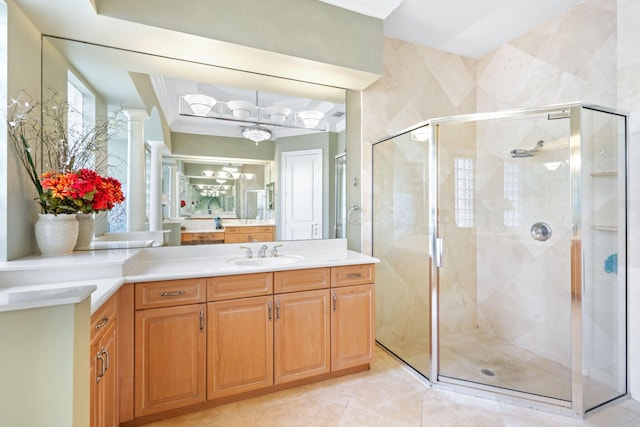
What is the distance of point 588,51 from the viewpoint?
2340 millimetres

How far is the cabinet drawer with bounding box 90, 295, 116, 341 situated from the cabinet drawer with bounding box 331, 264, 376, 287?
1.31 meters

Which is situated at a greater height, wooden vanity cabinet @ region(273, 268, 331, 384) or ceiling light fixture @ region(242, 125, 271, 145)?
ceiling light fixture @ region(242, 125, 271, 145)

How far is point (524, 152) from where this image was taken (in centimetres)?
257

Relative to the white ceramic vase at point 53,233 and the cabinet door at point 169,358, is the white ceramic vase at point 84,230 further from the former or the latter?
the cabinet door at point 169,358

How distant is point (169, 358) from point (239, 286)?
54 cm

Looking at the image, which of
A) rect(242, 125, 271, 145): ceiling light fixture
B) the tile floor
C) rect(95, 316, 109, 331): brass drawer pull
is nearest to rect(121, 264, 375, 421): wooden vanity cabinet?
the tile floor

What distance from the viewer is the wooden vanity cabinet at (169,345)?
166 cm

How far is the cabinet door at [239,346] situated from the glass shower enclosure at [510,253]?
1223 mm

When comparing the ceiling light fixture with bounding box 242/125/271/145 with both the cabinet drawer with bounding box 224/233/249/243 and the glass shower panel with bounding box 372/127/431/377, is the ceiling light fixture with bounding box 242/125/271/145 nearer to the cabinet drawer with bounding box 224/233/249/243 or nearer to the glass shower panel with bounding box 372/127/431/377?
the cabinet drawer with bounding box 224/233/249/243

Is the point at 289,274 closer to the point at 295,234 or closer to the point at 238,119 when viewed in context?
the point at 295,234

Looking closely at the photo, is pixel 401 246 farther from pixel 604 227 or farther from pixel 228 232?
pixel 228 232

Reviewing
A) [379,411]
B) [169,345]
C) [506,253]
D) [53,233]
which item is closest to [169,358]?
[169,345]

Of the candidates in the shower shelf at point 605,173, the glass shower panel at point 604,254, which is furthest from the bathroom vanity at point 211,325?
the shower shelf at point 605,173

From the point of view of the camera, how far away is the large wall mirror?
203 cm
